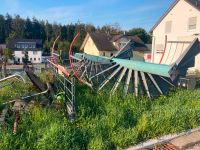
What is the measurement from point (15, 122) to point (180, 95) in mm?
4904

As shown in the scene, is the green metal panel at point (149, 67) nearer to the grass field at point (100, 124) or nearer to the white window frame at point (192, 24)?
the grass field at point (100, 124)

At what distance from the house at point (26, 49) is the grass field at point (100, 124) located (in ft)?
187

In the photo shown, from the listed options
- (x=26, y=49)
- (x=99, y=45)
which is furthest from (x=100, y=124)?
(x=26, y=49)

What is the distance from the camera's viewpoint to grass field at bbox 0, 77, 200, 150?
15.0 feet

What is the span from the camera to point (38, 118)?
551 cm

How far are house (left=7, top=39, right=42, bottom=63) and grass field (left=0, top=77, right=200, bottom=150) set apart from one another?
56874mm

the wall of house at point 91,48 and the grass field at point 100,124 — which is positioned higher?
the wall of house at point 91,48

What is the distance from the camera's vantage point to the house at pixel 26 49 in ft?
205

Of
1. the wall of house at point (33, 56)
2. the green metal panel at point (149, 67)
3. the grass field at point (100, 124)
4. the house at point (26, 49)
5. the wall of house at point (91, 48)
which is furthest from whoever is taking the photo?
the house at point (26, 49)

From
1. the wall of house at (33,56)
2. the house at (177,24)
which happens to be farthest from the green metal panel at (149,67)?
the wall of house at (33,56)

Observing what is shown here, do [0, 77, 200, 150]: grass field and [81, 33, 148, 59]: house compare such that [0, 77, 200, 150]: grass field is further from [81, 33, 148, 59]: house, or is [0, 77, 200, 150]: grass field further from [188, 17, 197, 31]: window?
[81, 33, 148, 59]: house

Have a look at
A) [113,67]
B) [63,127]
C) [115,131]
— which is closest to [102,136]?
[115,131]

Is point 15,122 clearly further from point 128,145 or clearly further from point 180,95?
point 180,95

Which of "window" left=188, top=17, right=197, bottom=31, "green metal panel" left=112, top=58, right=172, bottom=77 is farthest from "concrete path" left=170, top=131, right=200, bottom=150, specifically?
"window" left=188, top=17, right=197, bottom=31
